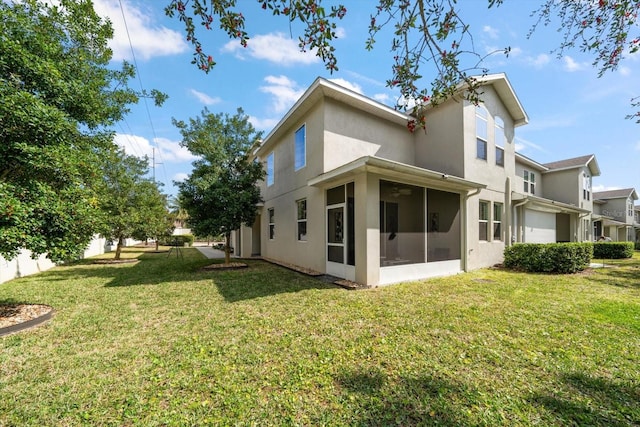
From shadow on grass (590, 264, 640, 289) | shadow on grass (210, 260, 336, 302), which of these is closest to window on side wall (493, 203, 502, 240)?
shadow on grass (590, 264, 640, 289)

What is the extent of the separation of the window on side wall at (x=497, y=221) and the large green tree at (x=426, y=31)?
8.93 metres

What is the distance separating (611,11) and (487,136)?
342 inches

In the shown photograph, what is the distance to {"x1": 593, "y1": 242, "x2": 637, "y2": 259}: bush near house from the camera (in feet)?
53.5

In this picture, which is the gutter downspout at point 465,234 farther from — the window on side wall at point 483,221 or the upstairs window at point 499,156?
the upstairs window at point 499,156

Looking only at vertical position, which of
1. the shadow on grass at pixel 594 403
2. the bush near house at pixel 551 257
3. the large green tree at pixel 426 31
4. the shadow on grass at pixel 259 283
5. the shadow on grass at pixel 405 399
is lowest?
the shadow on grass at pixel 259 283

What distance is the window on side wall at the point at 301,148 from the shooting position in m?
10.1

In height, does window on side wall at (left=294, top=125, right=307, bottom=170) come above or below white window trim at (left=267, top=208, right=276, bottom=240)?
above

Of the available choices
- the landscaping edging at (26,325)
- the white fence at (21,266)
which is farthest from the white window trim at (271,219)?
the landscaping edging at (26,325)

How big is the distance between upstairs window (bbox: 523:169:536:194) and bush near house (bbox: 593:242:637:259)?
16.6 feet

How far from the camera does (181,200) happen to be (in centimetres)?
1047

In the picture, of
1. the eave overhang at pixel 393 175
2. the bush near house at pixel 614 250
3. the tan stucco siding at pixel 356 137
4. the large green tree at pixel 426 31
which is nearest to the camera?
the large green tree at pixel 426 31

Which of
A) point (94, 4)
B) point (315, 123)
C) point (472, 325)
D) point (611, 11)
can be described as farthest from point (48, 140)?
point (611, 11)

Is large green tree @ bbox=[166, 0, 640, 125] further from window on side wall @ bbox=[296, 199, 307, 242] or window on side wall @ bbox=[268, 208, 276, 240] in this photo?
window on side wall @ bbox=[268, 208, 276, 240]

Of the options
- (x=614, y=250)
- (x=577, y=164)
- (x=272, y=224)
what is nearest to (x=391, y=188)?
(x=272, y=224)
